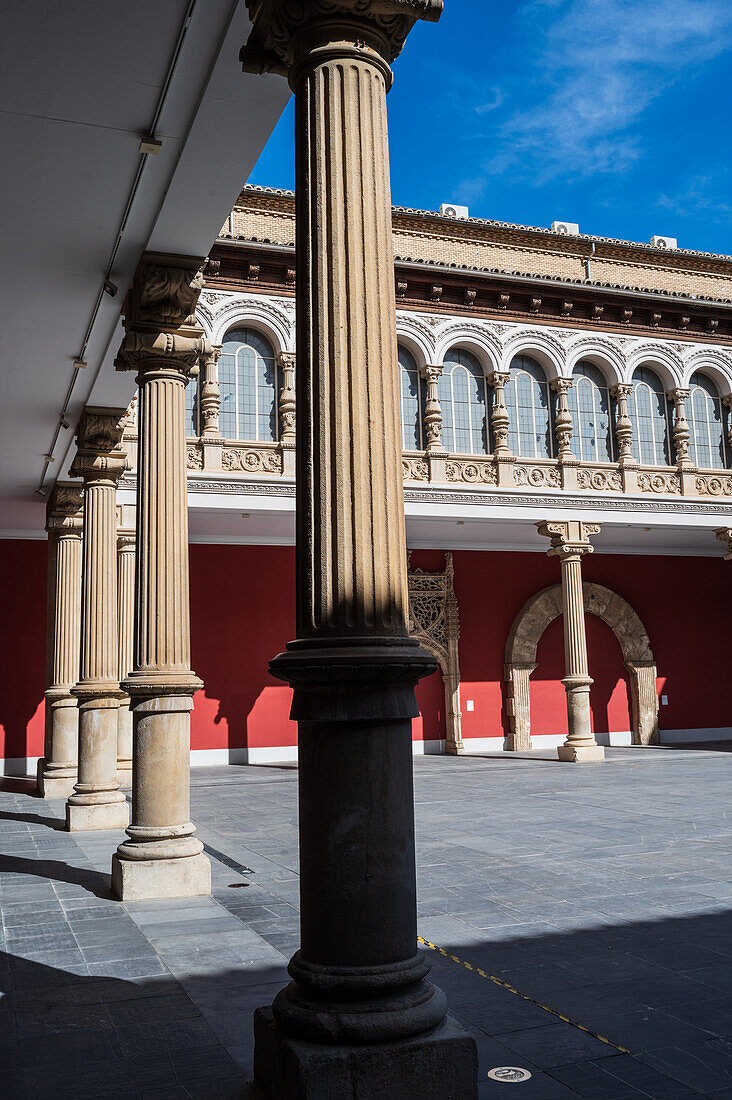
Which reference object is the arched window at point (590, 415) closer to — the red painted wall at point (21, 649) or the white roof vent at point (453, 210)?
the white roof vent at point (453, 210)

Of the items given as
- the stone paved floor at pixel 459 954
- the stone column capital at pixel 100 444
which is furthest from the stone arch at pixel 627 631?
the stone column capital at pixel 100 444

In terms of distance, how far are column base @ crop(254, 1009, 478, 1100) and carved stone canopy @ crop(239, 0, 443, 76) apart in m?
3.12

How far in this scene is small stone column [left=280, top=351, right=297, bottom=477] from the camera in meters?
16.6

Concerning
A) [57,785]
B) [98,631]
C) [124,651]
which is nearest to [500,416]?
[124,651]

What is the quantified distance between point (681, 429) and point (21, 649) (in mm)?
13436

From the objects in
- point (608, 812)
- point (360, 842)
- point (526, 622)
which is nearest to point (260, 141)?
point (360, 842)

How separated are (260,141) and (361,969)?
410 cm

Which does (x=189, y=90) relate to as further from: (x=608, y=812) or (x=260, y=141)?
(x=608, y=812)

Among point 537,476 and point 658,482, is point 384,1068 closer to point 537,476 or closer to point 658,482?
point 537,476

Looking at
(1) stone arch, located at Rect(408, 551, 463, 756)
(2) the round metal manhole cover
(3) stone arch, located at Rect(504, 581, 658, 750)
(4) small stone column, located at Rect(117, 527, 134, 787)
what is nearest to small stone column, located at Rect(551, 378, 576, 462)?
(1) stone arch, located at Rect(408, 551, 463, 756)

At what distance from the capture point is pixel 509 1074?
329 cm

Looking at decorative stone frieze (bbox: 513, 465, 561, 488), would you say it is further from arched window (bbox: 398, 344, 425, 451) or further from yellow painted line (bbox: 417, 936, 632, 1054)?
yellow painted line (bbox: 417, 936, 632, 1054)

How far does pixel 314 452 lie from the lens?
305cm

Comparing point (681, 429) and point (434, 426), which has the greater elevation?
point (681, 429)
